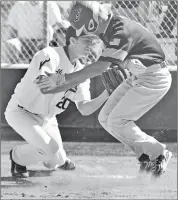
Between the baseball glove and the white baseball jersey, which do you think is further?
the white baseball jersey

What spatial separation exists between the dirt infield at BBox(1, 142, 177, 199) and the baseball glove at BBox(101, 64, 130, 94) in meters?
0.77

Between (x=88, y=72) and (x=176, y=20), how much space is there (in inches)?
146

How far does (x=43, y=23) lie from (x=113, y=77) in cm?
320

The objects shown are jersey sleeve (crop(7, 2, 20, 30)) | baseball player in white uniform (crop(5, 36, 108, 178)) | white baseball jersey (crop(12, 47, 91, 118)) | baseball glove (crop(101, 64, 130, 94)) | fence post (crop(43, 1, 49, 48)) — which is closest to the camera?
baseball glove (crop(101, 64, 130, 94))

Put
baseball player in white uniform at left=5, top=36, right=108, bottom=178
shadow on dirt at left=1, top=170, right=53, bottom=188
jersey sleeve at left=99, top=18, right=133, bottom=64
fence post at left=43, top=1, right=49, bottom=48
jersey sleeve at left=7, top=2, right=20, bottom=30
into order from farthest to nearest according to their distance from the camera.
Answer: jersey sleeve at left=7, top=2, right=20, bottom=30
fence post at left=43, top=1, right=49, bottom=48
shadow on dirt at left=1, top=170, right=53, bottom=188
baseball player in white uniform at left=5, top=36, right=108, bottom=178
jersey sleeve at left=99, top=18, right=133, bottom=64

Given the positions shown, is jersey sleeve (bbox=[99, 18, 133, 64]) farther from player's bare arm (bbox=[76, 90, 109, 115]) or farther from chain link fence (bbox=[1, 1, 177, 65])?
chain link fence (bbox=[1, 1, 177, 65])

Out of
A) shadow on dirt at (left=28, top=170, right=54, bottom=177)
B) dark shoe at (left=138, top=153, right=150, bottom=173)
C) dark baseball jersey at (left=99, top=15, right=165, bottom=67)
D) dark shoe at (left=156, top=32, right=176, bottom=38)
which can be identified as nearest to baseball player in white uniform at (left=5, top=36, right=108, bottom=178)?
shadow on dirt at (left=28, top=170, right=54, bottom=177)

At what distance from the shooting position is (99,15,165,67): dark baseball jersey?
501cm

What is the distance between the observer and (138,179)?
603cm

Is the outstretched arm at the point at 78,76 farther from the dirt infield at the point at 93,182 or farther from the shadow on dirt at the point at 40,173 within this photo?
the shadow on dirt at the point at 40,173

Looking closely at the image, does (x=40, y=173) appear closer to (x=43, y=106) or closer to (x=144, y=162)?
(x=43, y=106)

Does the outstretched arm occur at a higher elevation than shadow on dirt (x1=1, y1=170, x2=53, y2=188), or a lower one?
higher

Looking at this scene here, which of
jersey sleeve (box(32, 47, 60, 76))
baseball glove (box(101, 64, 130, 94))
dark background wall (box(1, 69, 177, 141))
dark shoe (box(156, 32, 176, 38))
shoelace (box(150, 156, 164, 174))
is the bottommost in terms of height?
dark background wall (box(1, 69, 177, 141))

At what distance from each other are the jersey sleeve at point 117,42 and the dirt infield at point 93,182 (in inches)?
43.8
